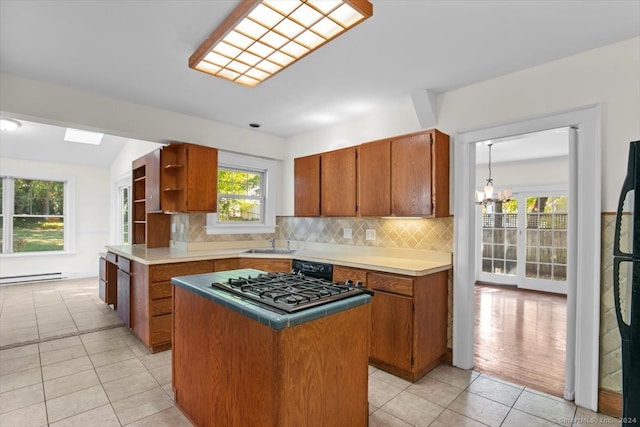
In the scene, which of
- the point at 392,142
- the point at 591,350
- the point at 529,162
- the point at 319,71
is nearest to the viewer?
the point at 591,350

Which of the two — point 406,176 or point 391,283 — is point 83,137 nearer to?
point 406,176

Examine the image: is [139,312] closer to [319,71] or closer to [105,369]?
[105,369]

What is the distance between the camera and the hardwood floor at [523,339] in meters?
2.72

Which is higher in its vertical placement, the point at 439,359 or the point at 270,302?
the point at 270,302

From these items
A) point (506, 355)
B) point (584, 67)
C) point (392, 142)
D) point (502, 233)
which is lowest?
point (506, 355)

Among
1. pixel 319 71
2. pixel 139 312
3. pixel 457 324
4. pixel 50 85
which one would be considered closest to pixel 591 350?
pixel 457 324

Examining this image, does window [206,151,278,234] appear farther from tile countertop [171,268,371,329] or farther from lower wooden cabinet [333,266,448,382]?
tile countertop [171,268,371,329]

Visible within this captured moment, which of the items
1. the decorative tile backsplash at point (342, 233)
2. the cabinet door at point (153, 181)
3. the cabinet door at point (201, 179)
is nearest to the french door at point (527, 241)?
the decorative tile backsplash at point (342, 233)

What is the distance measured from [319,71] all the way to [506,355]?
10.3 ft

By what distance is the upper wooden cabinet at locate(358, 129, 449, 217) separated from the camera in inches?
110

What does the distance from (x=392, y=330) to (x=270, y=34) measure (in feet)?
7.68

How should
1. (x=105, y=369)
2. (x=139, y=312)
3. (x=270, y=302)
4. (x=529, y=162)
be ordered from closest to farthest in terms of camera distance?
(x=270, y=302) → (x=105, y=369) → (x=139, y=312) → (x=529, y=162)

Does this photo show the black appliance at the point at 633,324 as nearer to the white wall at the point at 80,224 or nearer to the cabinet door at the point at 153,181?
the cabinet door at the point at 153,181

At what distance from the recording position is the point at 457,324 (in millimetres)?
2848
